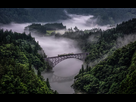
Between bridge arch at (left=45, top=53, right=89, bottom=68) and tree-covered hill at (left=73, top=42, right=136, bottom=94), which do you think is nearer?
tree-covered hill at (left=73, top=42, right=136, bottom=94)

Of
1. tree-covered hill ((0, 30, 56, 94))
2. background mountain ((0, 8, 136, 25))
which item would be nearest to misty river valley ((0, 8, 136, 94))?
tree-covered hill ((0, 30, 56, 94))

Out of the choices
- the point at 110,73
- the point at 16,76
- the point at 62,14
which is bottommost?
the point at 110,73

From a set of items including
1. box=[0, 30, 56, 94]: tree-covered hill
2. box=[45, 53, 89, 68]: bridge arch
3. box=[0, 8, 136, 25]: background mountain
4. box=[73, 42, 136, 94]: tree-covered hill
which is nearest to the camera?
box=[0, 30, 56, 94]: tree-covered hill

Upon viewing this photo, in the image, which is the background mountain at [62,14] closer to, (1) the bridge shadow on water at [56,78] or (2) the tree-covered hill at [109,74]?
(1) the bridge shadow on water at [56,78]

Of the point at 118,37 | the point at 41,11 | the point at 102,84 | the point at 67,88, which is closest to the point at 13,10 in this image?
the point at 41,11

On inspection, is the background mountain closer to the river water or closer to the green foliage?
the river water

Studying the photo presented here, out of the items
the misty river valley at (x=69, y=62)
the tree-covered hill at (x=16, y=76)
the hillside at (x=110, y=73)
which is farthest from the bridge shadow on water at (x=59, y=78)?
the tree-covered hill at (x=16, y=76)

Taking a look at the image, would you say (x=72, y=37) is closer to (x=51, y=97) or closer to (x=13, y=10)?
(x=13, y=10)

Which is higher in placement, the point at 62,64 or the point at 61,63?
the point at 61,63

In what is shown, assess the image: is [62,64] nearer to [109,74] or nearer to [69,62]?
[69,62]

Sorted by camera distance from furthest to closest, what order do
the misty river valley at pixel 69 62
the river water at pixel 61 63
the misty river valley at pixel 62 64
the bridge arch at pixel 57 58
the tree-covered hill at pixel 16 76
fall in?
the bridge arch at pixel 57 58
the river water at pixel 61 63
the misty river valley at pixel 62 64
the misty river valley at pixel 69 62
the tree-covered hill at pixel 16 76

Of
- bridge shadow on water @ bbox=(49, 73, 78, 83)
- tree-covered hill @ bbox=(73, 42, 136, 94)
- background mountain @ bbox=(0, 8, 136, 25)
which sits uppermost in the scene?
background mountain @ bbox=(0, 8, 136, 25)

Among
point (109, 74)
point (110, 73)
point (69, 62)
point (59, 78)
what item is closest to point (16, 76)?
point (109, 74)
